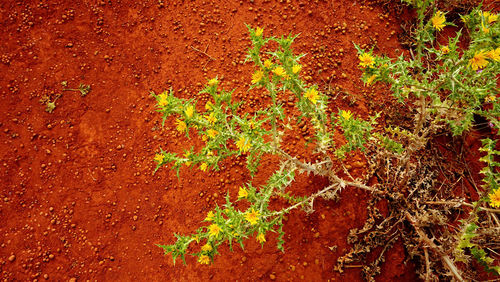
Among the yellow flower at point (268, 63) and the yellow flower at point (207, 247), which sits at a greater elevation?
the yellow flower at point (268, 63)

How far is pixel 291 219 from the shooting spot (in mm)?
2941

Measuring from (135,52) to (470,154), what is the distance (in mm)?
3730

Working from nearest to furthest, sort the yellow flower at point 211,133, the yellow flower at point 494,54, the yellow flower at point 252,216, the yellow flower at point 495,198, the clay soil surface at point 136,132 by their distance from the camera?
the yellow flower at point 494,54 → the yellow flower at point 495,198 → the yellow flower at point 252,216 → the yellow flower at point 211,133 → the clay soil surface at point 136,132

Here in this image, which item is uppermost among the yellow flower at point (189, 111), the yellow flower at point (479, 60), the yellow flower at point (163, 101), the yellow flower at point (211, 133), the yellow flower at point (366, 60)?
the yellow flower at point (479, 60)

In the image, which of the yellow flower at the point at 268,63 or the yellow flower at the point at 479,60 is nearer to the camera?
the yellow flower at the point at 479,60

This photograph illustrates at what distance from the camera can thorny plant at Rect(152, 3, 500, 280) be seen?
2006mm

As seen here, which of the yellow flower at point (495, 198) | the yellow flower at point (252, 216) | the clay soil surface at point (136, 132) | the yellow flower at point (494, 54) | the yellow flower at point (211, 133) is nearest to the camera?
the yellow flower at point (494, 54)

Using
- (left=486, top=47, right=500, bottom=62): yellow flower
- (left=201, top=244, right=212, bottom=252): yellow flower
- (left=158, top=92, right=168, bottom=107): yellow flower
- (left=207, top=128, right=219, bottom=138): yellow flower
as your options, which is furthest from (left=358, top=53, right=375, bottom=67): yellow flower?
(left=201, top=244, right=212, bottom=252): yellow flower

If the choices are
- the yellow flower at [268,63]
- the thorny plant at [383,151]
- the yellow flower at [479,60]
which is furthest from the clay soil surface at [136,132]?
the yellow flower at [479,60]

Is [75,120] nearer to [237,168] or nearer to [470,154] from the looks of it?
[237,168]

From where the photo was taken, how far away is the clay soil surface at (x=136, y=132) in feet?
9.61

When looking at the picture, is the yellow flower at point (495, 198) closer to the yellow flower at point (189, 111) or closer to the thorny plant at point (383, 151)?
the thorny plant at point (383, 151)

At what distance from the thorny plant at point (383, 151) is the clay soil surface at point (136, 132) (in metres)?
0.22

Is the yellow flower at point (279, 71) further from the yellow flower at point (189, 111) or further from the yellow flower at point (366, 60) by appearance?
the yellow flower at point (189, 111)
